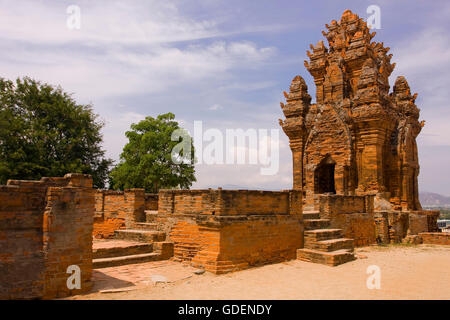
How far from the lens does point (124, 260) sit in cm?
779

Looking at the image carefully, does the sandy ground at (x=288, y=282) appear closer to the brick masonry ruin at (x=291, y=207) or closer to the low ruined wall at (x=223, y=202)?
the brick masonry ruin at (x=291, y=207)

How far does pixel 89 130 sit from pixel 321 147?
1348 centimetres

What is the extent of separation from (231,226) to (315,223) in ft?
13.3

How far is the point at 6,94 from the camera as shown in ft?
61.0

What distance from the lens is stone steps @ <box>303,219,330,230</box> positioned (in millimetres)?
10419

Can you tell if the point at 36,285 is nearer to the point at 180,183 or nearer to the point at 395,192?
the point at 395,192

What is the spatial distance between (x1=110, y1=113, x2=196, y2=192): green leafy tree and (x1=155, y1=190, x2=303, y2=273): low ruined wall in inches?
535

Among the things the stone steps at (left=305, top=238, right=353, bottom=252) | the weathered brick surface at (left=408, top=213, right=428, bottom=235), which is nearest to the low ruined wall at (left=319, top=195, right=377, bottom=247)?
the stone steps at (left=305, top=238, right=353, bottom=252)

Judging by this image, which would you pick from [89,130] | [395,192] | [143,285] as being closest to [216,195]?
[143,285]

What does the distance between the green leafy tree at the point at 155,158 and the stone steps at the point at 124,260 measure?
46.1ft

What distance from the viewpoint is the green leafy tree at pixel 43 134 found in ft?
57.3

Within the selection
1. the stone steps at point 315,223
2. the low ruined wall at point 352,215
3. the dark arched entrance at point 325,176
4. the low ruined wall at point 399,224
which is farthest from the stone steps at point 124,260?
the dark arched entrance at point 325,176

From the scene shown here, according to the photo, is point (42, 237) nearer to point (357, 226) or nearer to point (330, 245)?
point (330, 245)

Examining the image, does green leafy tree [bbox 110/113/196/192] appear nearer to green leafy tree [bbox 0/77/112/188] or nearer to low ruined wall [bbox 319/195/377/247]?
green leafy tree [bbox 0/77/112/188]
